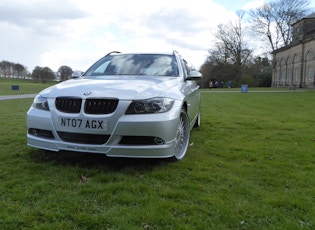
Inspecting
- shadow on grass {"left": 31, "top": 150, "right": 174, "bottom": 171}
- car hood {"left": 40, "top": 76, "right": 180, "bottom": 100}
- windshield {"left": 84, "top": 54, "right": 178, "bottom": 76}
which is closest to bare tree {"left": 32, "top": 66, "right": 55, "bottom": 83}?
windshield {"left": 84, "top": 54, "right": 178, "bottom": 76}

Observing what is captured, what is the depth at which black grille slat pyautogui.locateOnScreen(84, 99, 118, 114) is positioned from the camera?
3.61 meters

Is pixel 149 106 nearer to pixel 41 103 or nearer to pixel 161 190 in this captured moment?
pixel 161 190

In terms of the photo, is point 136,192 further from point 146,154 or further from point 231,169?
point 231,169

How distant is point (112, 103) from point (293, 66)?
184ft

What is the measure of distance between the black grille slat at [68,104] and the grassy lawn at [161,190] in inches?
29.5

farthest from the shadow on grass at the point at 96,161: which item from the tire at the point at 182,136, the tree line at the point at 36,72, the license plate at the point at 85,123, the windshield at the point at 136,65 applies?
the tree line at the point at 36,72

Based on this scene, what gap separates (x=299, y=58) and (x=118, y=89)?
53.1 metres

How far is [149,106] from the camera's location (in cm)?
368

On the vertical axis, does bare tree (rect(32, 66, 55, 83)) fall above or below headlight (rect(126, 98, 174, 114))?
above

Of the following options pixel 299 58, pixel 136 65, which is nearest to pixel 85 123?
pixel 136 65

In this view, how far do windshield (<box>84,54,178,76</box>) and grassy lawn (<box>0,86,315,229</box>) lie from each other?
4.69 feet

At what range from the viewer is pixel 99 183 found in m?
3.41

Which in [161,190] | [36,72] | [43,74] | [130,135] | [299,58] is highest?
[299,58]

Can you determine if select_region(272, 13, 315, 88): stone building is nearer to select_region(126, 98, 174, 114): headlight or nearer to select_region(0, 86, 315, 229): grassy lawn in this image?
select_region(0, 86, 315, 229): grassy lawn
